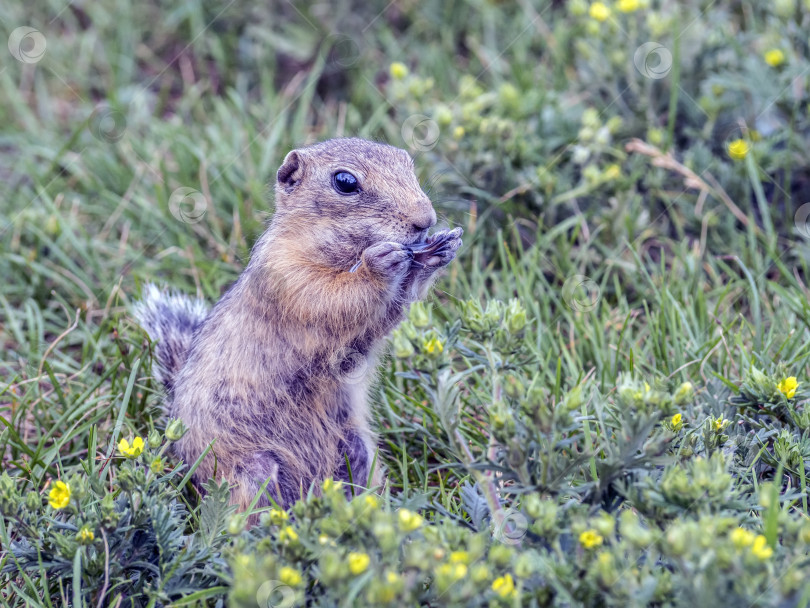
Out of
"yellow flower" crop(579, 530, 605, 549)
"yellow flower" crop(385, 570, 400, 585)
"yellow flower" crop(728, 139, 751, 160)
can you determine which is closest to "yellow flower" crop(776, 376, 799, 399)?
"yellow flower" crop(579, 530, 605, 549)

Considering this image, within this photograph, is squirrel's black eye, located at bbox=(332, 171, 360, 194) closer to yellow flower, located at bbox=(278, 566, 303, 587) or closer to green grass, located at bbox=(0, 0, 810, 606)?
green grass, located at bbox=(0, 0, 810, 606)

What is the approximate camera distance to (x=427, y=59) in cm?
606

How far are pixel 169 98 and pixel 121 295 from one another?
2430 mm

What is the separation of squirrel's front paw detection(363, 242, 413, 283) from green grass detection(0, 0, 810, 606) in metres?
0.29

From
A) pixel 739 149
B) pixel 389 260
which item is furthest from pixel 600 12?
pixel 389 260

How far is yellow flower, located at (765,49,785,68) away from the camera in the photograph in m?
4.53

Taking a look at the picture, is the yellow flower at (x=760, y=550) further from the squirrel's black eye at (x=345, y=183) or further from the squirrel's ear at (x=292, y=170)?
the squirrel's ear at (x=292, y=170)

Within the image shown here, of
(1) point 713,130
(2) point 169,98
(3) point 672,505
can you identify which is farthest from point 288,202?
(2) point 169,98

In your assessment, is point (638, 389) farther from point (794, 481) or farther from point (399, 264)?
point (399, 264)

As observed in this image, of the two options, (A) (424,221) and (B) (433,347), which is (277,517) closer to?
(B) (433,347)

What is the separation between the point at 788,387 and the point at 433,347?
138 centimetres

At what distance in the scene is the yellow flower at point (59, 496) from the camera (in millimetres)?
2689

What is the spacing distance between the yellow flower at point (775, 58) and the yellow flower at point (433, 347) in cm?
304

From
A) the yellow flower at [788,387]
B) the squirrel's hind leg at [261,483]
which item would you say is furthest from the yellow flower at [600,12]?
the squirrel's hind leg at [261,483]
